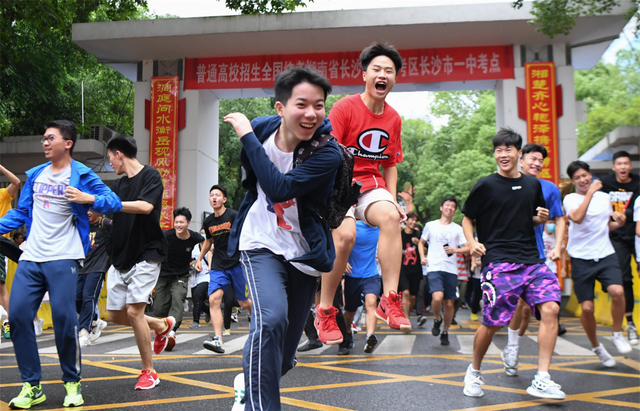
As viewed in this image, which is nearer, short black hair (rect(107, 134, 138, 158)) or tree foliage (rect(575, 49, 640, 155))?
short black hair (rect(107, 134, 138, 158))

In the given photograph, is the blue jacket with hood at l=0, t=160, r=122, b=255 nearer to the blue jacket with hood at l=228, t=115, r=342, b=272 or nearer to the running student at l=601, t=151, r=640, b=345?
the blue jacket with hood at l=228, t=115, r=342, b=272

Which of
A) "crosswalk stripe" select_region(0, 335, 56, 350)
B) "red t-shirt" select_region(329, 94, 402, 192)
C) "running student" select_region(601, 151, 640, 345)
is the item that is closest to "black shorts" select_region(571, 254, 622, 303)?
"running student" select_region(601, 151, 640, 345)

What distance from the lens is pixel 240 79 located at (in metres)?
16.1

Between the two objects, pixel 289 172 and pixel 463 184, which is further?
pixel 463 184

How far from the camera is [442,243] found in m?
9.68

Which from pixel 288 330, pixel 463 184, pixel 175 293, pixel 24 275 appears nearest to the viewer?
pixel 288 330

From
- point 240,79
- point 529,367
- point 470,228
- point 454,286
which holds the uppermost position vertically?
point 240,79

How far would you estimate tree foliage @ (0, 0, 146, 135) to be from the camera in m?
12.9

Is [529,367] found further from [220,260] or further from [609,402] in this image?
[220,260]

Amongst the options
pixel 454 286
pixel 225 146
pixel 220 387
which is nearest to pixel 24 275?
pixel 220 387

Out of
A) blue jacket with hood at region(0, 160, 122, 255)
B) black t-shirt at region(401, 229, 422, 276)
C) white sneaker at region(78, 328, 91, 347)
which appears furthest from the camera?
black t-shirt at region(401, 229, 422, 276)

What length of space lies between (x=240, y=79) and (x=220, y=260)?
30.5 feet

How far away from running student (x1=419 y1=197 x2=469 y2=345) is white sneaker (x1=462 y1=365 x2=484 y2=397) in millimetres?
3549

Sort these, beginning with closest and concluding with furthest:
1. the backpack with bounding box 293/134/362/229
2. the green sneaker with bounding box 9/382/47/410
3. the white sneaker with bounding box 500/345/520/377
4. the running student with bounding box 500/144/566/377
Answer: the backpack with bounding box 293/134/362/229 → the green sneaker with bounding box 9/382/47/410 → the running student with bounding box 500/144/566/377 → the white sneaker with bounding box 500/345/520/377
